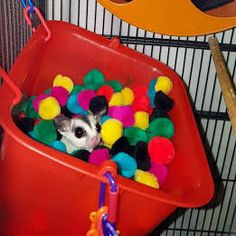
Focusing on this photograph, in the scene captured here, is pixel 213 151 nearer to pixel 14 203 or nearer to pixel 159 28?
pixel 159 28

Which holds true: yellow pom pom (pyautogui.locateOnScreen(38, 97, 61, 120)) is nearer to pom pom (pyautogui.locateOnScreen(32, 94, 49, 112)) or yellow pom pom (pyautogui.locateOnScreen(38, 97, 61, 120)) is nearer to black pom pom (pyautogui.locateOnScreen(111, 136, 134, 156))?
pom pom (pyautogui.locateOnScreen(32, 94, 49, 112))

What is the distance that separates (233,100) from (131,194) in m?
0.24

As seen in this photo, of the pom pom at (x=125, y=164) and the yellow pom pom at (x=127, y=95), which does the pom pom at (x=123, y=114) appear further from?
the pom pom at (x=125, y=164)

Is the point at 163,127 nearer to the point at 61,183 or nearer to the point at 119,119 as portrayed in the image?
the point at 119,119

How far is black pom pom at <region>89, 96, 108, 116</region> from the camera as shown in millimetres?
932

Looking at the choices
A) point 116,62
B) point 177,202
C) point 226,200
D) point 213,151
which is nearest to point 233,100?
point 177,202

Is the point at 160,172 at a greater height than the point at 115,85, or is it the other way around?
the point at 115,85

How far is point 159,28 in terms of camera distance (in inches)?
41.4

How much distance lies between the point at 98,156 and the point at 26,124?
0.15 m

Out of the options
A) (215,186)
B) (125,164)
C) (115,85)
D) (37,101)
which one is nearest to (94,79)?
(115,85)

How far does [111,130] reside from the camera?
0.88 meters

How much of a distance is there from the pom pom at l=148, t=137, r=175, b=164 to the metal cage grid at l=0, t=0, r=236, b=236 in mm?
342

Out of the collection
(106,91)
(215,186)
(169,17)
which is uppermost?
(169,17)

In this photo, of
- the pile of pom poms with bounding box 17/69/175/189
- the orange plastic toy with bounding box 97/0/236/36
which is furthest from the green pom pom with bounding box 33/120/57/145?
the orange plastic toy with bounding box 97/0/236/36
